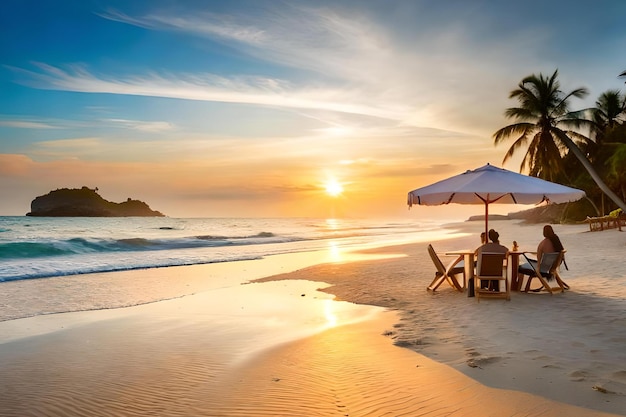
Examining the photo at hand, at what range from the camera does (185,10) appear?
48.7 ft

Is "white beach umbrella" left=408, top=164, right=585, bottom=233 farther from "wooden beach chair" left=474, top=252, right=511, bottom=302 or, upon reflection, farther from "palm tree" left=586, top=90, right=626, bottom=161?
"palm tree" left=586, top=90, right=626, bottom=161

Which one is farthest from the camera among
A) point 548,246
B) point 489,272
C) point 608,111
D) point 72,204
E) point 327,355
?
point 72,204

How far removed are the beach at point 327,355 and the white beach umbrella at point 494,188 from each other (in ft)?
7.03

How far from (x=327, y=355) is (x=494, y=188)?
18.7ft

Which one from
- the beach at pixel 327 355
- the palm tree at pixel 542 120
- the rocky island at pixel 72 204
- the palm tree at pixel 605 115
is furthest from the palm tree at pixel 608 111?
the rocky island at pixel 72 204

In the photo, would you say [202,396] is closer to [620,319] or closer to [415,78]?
[620,319]

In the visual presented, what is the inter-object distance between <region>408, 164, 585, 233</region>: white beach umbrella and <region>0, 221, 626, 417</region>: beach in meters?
2.14

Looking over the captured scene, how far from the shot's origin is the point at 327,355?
5949 millimetres

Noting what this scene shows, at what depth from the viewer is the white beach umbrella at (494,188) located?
966 cm

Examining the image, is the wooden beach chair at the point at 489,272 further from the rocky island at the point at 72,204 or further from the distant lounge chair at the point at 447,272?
the rocky island at the point at 72,204

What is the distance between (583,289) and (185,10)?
13.9 meters

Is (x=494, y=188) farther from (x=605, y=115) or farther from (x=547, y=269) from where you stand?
(x=605, y=115)

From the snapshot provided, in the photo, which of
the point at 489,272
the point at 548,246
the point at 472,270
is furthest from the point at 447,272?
the point at 548,246

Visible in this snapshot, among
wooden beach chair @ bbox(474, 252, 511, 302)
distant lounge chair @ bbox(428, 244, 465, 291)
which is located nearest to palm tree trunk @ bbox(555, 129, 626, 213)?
distant lounge chair @ bbox(428, 244, 465, 291)
